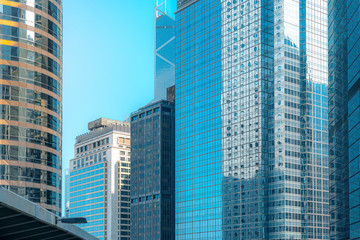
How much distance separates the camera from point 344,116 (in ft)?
263

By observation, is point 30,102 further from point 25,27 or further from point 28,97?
point 25,27

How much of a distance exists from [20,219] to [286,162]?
141374 mm

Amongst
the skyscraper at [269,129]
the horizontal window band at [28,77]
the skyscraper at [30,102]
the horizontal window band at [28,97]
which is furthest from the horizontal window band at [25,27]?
the skyscraper at [269,129]

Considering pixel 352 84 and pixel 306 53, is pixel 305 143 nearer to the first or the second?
pixel 306 53

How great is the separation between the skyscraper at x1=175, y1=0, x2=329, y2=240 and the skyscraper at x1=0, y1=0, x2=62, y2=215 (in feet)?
273

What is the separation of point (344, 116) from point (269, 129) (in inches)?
3847

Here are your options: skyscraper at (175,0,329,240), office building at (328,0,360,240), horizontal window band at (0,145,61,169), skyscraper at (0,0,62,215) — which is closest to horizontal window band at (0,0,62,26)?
skyscraper at (0,0,62,215)

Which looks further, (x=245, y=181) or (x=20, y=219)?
(x=245, y=181)

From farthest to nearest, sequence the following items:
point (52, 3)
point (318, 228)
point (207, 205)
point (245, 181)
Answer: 1. point (207, 205)
2. point (245, 181)
3. point (318, 228)
4. point (52, 3)

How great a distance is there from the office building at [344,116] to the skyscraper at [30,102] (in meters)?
43.0

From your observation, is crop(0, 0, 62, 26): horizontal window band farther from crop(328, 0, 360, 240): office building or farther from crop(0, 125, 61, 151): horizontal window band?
crop(328, 0, 360, 240): office building

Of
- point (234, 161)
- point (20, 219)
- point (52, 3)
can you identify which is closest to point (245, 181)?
point (234, 161)

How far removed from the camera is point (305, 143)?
176 meters

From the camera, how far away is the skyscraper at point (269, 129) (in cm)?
17188
